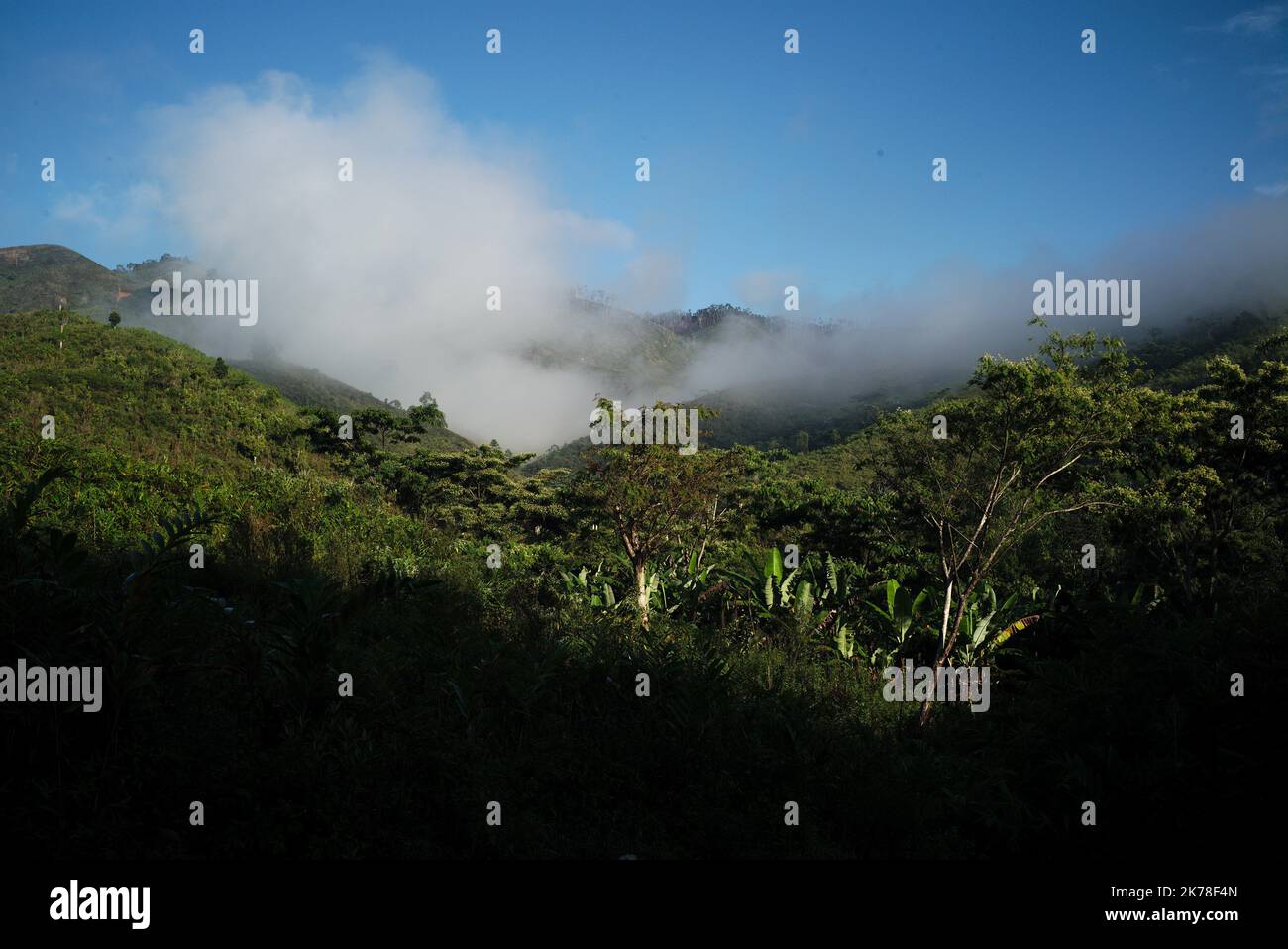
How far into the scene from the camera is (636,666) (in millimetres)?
5754

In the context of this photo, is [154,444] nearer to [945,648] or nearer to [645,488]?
[645,488]

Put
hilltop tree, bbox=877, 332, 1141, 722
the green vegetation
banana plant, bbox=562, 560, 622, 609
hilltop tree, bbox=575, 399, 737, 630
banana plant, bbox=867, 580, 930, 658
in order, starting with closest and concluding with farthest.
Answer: the green vegetation
hilltop tree, bbox=877, 332, 1141, 722
banana plant, bbox=867, 580, 930, 658
banana plant, bbox=562, 560, 622, 609
hilltop tree, bbox=575, 399, 737, 630

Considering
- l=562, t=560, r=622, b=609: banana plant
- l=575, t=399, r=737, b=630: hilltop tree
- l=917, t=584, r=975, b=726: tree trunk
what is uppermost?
l=575, t=399, r=737, b=630: hilltop tree

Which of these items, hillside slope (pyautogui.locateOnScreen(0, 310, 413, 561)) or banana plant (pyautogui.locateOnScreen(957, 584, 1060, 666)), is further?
banana plant (pyautogui.locateOnScreen(957, 584, 1060, 666))

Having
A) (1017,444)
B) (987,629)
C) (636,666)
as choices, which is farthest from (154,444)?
(987,629)

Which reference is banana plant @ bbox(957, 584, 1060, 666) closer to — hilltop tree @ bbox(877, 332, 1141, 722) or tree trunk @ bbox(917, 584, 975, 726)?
hilltop tree @ bbox(877, 332, 1141, 722)

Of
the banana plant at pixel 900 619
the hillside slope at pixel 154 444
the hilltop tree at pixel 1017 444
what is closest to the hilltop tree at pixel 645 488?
the hilltop tree at pixel 1017 444

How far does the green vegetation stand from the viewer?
3.62m

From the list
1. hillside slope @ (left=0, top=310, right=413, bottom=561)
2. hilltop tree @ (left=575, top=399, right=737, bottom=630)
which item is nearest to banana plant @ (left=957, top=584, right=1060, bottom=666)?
hilltop tree @ (left=575, top=399, right=737, bottom=630)

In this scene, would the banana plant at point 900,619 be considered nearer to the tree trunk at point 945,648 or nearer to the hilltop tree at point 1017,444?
the hilltop tree at point 1017,444

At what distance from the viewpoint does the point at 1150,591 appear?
49.5 ft

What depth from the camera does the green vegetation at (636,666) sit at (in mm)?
3623
